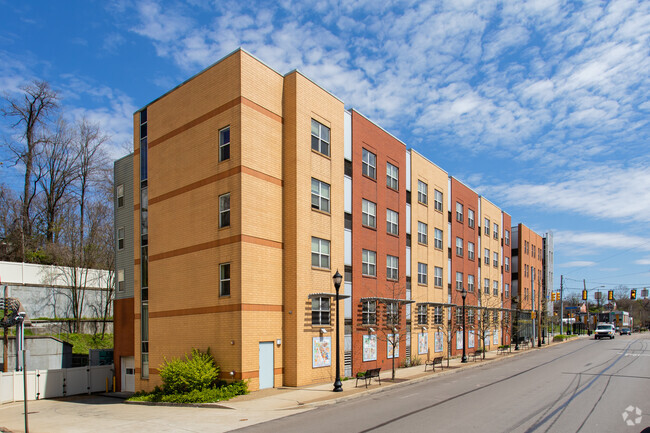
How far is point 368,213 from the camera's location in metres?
30.7

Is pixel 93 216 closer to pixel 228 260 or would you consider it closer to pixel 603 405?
pixel 228 260

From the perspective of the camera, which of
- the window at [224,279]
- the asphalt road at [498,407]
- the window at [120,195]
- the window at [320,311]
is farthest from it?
the window at [120,195]

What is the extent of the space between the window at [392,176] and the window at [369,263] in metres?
5.27

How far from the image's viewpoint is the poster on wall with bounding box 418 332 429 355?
3566 centimetres

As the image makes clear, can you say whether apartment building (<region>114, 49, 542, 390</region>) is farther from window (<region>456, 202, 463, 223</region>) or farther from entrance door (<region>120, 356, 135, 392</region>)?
window (<region>456, 202, 463, 223</region>)

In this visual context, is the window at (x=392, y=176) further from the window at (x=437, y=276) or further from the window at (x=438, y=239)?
the window at (x=437, y=276)

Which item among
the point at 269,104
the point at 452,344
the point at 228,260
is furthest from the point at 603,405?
the point at 452,344

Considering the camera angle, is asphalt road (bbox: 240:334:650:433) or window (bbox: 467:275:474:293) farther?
window (bbox: 467:275:474:293)

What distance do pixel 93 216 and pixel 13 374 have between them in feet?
86.6

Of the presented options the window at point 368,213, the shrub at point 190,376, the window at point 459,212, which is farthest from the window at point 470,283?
the shrub at point 190,376

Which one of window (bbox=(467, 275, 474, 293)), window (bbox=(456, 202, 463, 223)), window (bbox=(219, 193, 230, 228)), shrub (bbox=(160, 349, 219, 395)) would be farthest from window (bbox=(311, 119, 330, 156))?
window (bbox=(467, 275, 474, 293))

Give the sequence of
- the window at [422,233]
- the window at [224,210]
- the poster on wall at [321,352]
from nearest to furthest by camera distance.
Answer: the window at [224,210] → the poster on wall at [321,352] → the window at [422,233]

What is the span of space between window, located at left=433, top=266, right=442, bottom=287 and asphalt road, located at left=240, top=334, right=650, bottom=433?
519 inches

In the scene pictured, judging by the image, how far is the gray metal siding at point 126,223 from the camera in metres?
31.3
